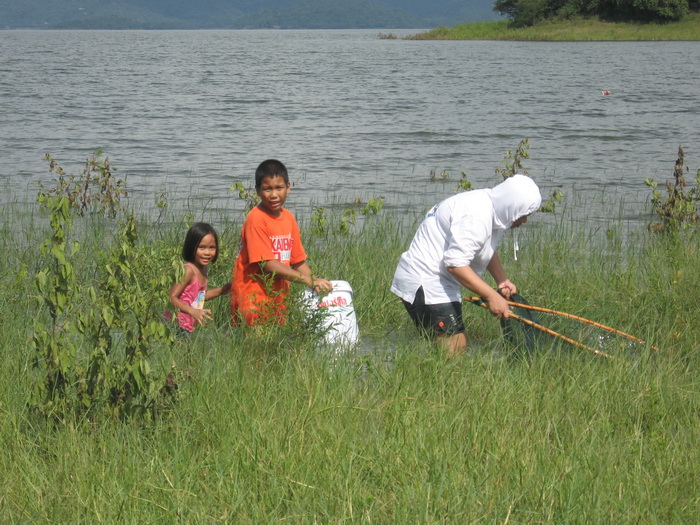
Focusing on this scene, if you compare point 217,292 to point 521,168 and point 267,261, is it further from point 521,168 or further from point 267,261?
point 521,168

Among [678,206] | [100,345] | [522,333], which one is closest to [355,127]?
[678,206]

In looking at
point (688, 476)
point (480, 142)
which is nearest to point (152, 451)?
point (688, 476)

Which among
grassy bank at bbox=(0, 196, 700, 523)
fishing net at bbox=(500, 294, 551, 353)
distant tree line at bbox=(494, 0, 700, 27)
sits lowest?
grassy bank at bbox=(0, 196, 700, 523)

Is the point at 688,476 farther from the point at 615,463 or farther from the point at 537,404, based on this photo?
the point at 537,404

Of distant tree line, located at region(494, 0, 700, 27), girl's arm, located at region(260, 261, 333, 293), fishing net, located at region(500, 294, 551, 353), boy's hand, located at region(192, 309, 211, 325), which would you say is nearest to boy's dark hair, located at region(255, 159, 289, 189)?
girl's arm, located at region(260, 261, 333, 293)

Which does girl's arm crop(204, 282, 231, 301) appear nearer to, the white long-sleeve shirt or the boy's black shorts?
the white long-sleeve shirt

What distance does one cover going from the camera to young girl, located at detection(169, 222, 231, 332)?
16.2ft

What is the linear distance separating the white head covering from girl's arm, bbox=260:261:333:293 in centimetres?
98

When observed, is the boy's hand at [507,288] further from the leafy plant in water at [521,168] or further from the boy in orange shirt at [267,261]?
the leafy plant in water at [521,168]

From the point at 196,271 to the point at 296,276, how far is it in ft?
2.66

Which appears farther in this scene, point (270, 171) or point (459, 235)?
point (270, 171)

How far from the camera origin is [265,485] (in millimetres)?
2986

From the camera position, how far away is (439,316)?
15.2 feet

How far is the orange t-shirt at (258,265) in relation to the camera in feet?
15.0
